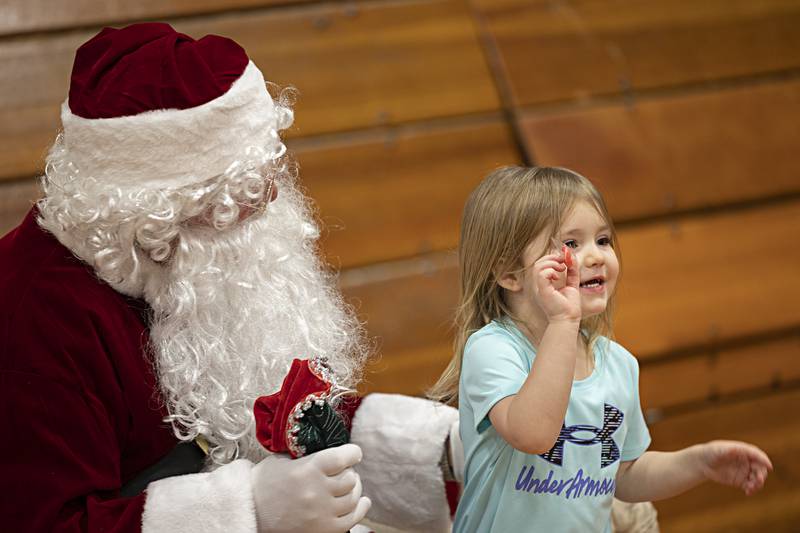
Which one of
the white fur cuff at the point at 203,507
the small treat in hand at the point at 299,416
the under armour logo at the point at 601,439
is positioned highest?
the under armour logo at the point at 601,439

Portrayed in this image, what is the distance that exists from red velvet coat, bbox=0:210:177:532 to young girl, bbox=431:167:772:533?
1.75 ft

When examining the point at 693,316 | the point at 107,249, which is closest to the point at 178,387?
the point at 107,249

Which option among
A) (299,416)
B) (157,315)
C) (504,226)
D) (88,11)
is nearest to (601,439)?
(504,226)

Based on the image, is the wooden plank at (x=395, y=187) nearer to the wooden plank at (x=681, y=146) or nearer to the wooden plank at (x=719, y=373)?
the wooden plank at (x=681, y=146)

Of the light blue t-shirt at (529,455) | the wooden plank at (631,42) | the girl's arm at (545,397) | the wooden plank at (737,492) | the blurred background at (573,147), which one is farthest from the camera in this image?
the wooden plank at (737,492)

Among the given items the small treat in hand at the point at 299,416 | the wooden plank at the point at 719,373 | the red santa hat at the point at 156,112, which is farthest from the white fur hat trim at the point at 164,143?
the wooden plank at the point at 719,373

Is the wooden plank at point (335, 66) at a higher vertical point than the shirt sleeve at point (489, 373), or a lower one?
higher

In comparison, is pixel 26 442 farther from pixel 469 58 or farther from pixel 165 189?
pixel 469 58

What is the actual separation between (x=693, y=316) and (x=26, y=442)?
204 centimetres

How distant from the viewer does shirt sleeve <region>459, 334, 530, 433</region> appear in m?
1.44

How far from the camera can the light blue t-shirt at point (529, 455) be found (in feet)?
4.80

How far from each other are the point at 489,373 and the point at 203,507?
0.48 meters

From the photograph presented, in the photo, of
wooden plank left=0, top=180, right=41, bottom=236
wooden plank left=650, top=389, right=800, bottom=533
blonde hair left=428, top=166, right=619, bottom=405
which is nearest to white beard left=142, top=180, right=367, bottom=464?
blonde hair left=428, top=166, right=619, bottom=405

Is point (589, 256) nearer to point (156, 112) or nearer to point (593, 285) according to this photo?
point (593, 285)
